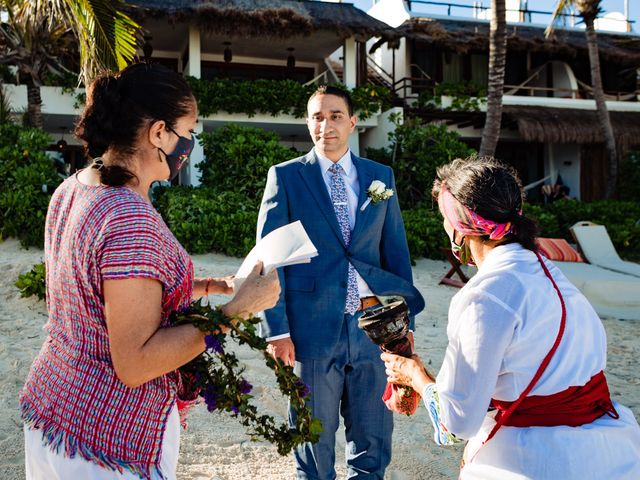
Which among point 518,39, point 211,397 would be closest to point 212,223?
point 211,397

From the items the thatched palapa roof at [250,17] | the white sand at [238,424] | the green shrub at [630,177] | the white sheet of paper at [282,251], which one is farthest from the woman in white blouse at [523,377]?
the green shrub at [630,177]

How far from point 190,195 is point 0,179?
3045mm

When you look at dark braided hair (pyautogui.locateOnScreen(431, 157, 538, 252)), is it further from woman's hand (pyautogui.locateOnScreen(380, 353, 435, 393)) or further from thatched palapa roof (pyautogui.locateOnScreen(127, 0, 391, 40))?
thatched palapa roof (pyautogui.locateOnScreen(127, 0, 391, 40))

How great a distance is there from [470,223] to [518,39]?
64.9ft

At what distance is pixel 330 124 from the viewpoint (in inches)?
124

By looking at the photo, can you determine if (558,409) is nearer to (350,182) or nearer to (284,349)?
(284,349)

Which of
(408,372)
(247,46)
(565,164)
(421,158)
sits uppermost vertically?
(247,46)

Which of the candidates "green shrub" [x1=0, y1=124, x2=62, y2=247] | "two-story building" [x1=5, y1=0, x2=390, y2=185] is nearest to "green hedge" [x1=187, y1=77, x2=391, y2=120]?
"two-story building" [x1=5, y1=0, x2=390, y2=185]

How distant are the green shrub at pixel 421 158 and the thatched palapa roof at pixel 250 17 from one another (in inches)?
164

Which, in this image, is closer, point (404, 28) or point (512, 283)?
point (512, 283)

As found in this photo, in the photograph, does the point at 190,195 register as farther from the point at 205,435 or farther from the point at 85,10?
the point at 205,435

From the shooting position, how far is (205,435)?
417 cm

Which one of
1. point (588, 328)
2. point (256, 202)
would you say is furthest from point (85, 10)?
point (588, 328)

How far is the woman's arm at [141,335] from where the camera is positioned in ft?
4.84
